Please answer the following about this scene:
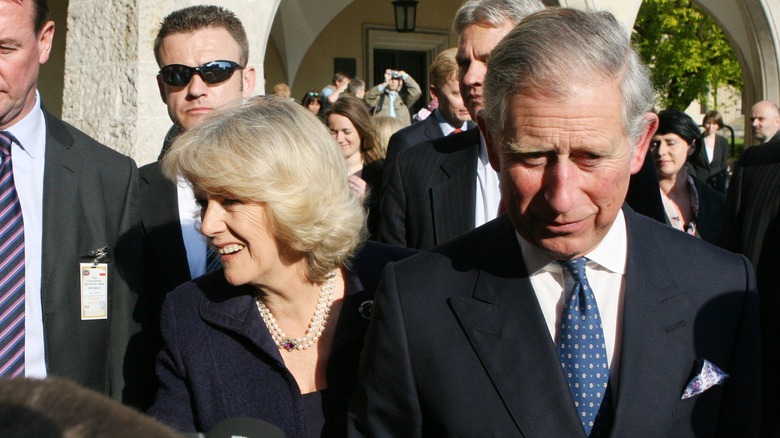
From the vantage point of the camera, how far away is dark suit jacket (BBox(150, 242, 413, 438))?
2.53 meters

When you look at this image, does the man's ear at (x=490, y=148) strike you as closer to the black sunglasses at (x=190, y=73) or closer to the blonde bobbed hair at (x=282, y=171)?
the blonde bobbed hair at (x=282, y=171)

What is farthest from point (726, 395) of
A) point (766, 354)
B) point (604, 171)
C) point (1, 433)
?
point (1, 433)

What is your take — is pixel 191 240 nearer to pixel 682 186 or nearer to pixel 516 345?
pixel 516 345

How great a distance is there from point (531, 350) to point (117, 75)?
4.88 m

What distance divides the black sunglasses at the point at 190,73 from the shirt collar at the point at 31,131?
0.65 m

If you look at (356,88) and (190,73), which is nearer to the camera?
(190,73)

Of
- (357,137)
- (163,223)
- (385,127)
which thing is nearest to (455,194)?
(163,223)

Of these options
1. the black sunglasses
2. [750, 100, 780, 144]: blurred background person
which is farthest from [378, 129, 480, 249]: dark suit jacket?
[750, 100, 780, 144]: blurred background person

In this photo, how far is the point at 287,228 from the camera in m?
2.64

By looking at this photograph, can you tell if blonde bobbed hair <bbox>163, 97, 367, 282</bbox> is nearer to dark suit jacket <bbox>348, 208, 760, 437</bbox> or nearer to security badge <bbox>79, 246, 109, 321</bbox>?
security badge <bbox>79, 246, 109, 321</bbox>

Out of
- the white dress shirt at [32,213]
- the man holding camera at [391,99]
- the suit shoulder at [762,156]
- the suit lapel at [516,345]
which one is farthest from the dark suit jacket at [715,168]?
the suit lapel at [516,345]

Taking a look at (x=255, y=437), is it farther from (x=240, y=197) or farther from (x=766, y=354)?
(x=766, y=354)

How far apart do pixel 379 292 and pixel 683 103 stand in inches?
1004

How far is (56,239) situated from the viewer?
110 inches
